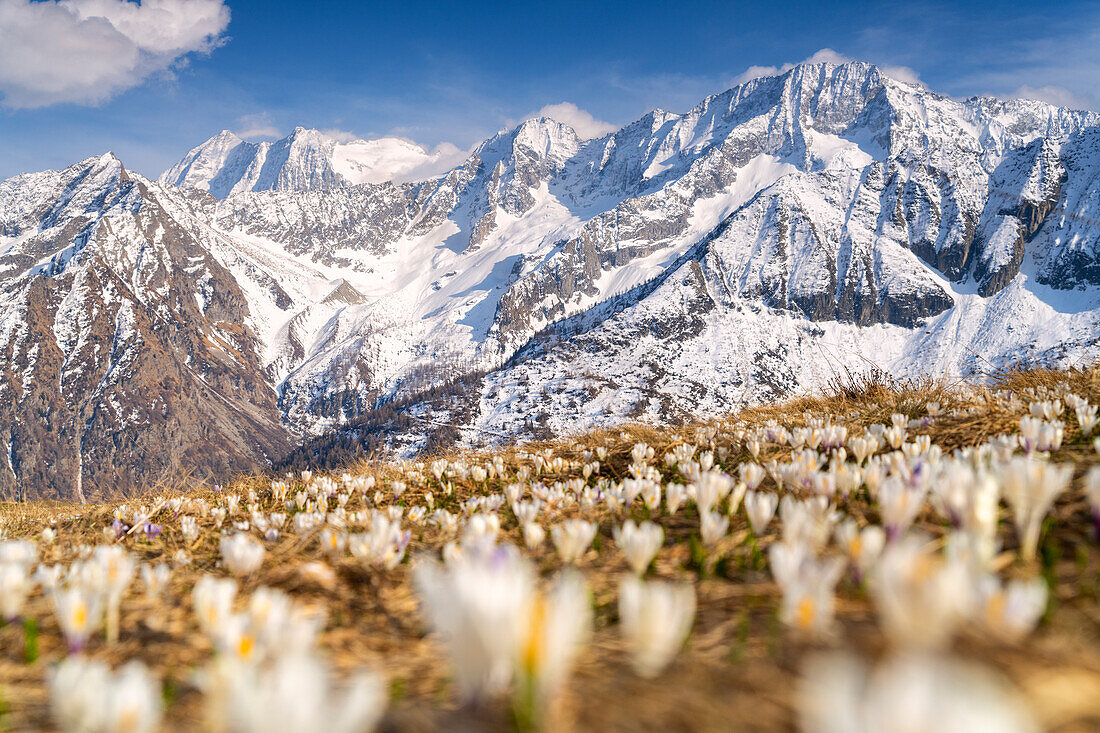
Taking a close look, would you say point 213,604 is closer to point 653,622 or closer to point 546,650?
point 546,650

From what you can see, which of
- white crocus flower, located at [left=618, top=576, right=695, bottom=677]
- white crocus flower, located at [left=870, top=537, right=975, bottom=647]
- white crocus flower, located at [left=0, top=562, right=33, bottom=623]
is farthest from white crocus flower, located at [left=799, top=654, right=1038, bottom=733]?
white crocus flower, located at [left=0, top=562, right=33, bottom=623]

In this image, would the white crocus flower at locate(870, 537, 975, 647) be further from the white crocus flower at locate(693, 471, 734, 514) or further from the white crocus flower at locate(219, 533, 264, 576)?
the white crocus flower at locate(219, 533, 264, 576)

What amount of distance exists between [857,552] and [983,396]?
5.64 m

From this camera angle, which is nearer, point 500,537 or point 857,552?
point 857,552

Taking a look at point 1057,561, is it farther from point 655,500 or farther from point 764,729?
point 655,500

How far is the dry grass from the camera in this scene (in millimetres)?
1264

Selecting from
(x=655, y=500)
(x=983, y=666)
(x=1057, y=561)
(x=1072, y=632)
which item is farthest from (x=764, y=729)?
(x=655, y=500)

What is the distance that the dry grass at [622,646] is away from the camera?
126cm

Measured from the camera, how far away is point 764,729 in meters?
1.16

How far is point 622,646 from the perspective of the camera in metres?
1.80

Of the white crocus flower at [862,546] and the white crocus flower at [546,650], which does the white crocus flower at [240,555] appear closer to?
the white crocus flower at [546,650]

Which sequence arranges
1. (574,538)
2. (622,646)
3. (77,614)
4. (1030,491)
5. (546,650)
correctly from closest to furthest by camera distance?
1. (546,650)
2. (622,646)
3. (77,614)
4. (1030,491)
5. (574,538)

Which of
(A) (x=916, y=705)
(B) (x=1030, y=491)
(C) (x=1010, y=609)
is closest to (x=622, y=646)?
(C) (x=1010, y=609)

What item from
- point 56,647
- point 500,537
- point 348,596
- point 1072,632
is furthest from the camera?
point 500,537
